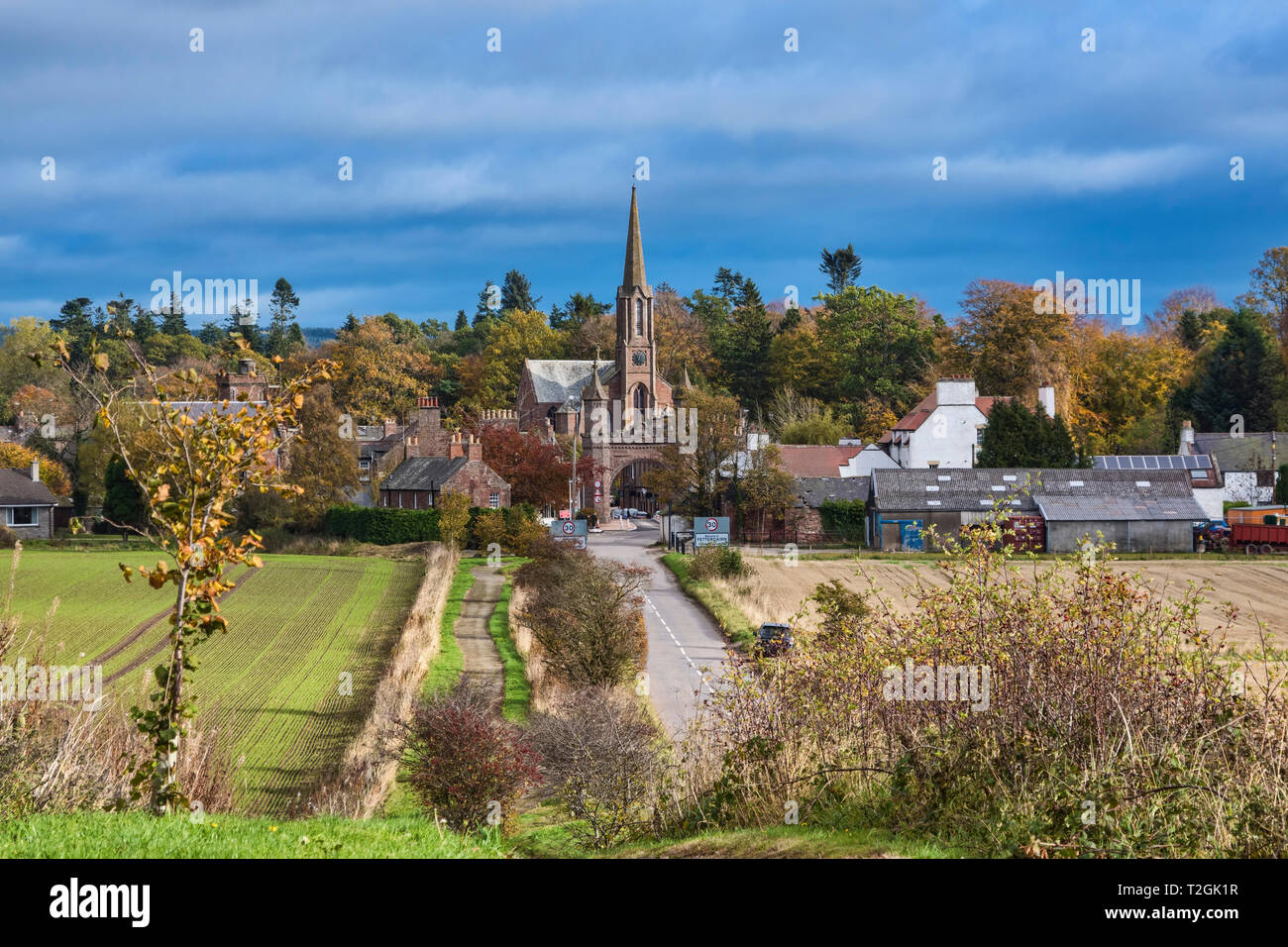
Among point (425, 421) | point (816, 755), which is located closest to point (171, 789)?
point (816, 755)

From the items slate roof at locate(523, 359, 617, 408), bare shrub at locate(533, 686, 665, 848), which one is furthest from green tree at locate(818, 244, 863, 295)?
bare shrub at locate(533, 686, 665, 848)

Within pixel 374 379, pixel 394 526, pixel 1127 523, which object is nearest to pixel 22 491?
pixel 394 526

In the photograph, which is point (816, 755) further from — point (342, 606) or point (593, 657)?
point (342, 606)

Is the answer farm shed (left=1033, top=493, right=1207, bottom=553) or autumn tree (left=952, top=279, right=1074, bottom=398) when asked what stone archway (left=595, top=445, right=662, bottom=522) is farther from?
farm shed (left=1033, top=493, right=1207, bottom=553)

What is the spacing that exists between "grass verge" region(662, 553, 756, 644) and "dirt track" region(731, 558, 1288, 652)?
724 mm

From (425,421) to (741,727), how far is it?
65.8m

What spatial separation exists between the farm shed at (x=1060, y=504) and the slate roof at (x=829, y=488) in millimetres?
3847

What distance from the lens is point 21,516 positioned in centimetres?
7481

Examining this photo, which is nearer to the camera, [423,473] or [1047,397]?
[423,473]

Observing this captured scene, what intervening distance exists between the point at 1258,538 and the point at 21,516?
73089 mm

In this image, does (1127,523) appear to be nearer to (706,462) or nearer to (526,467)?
(706,462)

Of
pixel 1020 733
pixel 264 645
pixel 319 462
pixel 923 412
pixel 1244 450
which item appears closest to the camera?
pixel 1020 733

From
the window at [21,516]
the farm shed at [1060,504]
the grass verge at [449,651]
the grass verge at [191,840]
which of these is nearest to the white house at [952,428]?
the farm shed at [1060,504]
